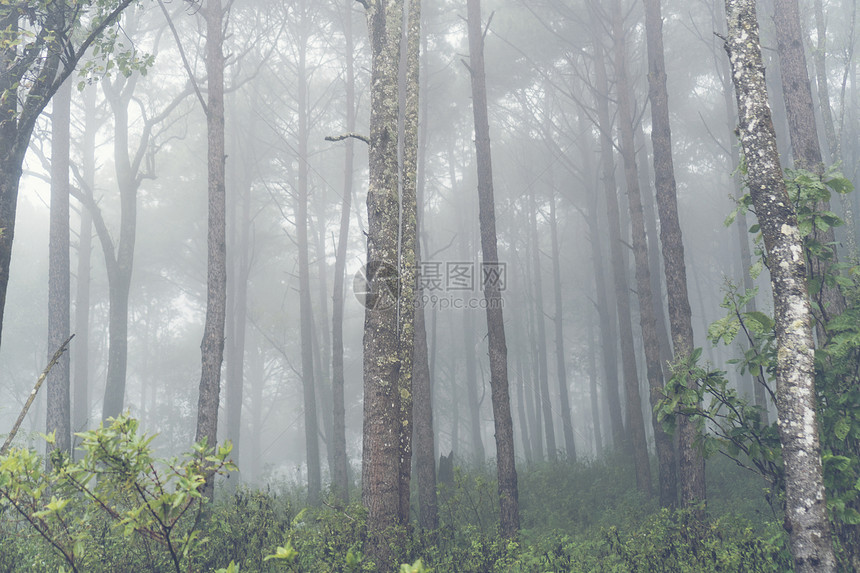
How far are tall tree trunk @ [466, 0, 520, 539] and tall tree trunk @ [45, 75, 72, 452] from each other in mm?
7668

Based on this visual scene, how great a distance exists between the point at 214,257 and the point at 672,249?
292 inches

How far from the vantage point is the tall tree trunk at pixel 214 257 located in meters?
7.80

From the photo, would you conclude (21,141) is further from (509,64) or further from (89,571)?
(509,64)

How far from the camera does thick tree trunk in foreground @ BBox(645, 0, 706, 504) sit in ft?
25.4

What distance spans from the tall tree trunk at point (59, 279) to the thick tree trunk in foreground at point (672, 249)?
10380 mm

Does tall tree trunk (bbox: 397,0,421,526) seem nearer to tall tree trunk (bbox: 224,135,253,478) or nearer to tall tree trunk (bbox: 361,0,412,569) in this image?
tall tree trunk (bbox: 361,0,412,569)

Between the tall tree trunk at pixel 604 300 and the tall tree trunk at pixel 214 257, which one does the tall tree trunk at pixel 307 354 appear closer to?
the tall tree trunk at pixel 214 257

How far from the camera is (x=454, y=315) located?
28219 mm

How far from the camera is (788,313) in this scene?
3941 millimetres

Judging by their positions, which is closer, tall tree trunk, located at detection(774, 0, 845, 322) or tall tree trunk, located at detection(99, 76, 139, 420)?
tall tree trunk, located at detection(774, 0, 845, 322)

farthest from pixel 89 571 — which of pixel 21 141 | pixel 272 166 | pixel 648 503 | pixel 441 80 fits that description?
pixel 272 166

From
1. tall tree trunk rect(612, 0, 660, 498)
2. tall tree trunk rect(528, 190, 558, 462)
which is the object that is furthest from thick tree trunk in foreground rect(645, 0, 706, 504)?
tall tree trunk rect(528, 190, 558, 462)

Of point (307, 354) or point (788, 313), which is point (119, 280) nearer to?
point (307, 354)

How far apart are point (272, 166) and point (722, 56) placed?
55.7ft
